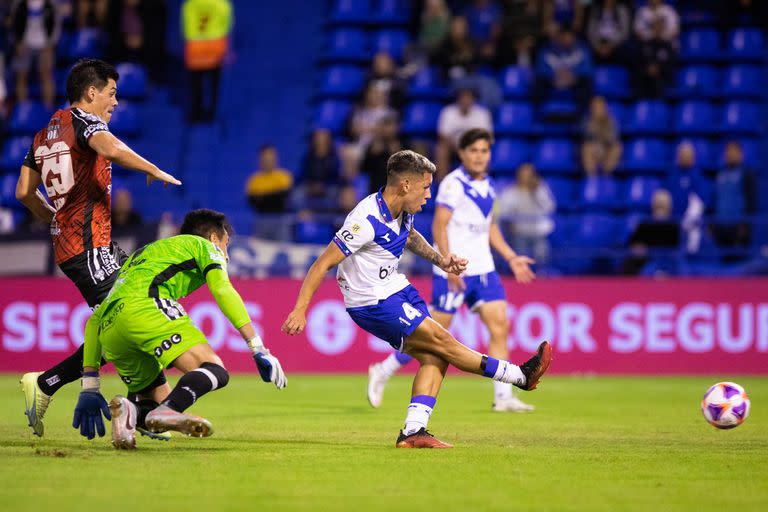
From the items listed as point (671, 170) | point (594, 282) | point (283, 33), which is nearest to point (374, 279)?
point (594, 282)

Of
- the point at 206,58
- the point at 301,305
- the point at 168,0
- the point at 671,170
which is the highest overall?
the point at 168,0

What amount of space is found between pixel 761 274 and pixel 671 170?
3012 mm

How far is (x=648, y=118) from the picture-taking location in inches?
782

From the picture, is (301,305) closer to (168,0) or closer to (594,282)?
(594,282)

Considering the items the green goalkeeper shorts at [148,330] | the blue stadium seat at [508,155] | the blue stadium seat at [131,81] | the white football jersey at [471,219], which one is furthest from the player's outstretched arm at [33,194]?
the blue stadium seat at [131,81]

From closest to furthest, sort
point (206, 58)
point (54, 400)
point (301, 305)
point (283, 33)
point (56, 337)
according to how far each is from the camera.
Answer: point (301, 305) → point (54, 400) → point (56, 337) → point (206, 58) → point (283, 33)

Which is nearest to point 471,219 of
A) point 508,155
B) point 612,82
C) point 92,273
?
point 92,273

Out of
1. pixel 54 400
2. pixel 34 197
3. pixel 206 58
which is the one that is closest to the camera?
pixel 34 197

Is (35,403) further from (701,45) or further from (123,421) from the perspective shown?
(701,45)

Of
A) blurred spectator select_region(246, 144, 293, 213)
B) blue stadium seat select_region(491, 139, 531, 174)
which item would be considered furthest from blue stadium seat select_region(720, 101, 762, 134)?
blurred spectator select_region(246, 144, 293, 213)

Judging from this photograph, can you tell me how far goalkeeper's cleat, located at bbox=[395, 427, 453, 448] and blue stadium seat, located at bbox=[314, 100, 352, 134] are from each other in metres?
13.0

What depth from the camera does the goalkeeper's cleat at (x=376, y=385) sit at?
11461 mm

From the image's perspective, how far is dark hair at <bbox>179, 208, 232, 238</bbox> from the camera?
8086 millimetres

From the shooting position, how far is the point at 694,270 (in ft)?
56.0
